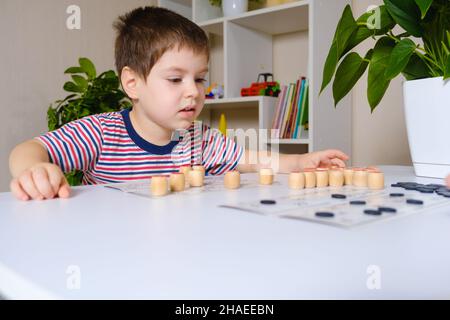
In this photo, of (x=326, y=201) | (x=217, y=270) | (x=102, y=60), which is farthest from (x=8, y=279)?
(x=102, y=60)

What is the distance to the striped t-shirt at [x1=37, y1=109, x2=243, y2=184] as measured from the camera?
96cm

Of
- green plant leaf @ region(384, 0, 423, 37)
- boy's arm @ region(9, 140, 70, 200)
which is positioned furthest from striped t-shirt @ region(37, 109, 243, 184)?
green plant leaf @ region(384, 0, 423, 37)

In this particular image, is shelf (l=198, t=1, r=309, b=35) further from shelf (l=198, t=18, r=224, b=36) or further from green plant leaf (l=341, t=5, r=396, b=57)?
green plant leaf (l=341, t=5, r=396, b=57)

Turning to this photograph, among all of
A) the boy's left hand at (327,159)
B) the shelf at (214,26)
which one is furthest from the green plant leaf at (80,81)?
the boy's left hand at (327,159)

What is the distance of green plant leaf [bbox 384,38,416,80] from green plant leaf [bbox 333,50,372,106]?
0.15 meters

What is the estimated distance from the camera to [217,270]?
0.26 m

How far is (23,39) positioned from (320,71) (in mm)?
1458

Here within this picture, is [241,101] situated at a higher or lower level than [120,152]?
higher

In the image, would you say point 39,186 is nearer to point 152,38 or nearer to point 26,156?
point 26,156

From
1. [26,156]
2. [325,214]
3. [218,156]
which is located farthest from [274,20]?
[325,214]

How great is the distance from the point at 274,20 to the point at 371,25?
4.17ft

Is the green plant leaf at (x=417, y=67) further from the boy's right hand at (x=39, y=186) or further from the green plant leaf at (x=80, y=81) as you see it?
the green plant leaf at (x=80, y=81)

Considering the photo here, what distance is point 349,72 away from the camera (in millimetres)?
961
